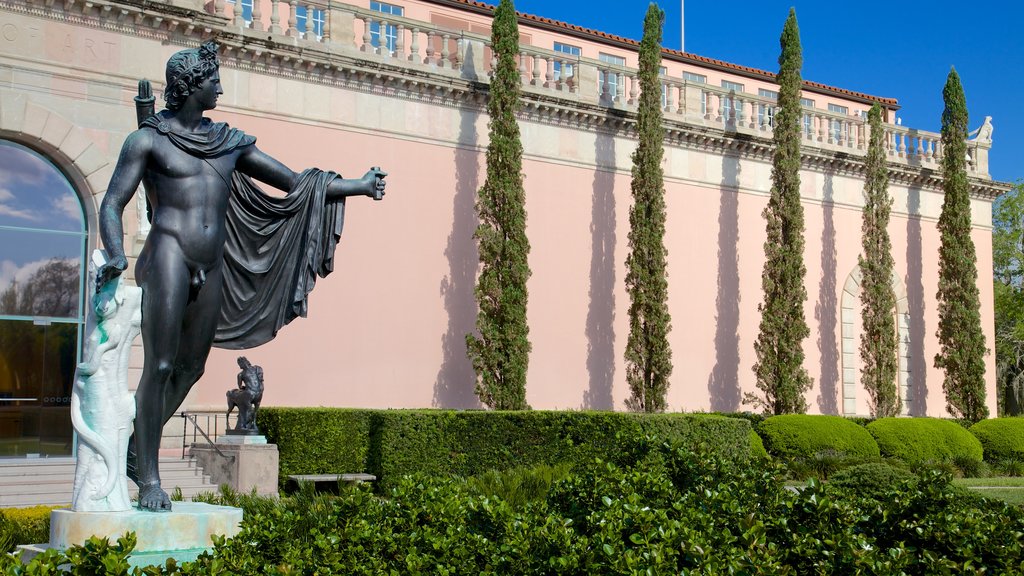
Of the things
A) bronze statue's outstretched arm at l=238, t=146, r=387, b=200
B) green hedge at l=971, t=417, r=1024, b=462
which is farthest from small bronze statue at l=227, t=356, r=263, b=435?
green hedge at l=971, t=417, r=1024, b=462

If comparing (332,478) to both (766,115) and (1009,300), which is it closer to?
(766,115)

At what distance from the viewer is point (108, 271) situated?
5391mm

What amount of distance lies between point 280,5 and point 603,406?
11177mm

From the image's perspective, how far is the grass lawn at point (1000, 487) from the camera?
15.4m

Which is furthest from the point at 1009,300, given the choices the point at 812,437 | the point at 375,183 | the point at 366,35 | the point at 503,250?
the point at 375,183

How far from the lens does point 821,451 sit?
20984 millimetres

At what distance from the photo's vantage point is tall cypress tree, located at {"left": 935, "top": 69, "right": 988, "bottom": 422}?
26.4m

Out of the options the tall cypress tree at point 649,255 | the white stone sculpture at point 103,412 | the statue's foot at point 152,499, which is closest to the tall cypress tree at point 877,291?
the tall cypress tree at point 649,255

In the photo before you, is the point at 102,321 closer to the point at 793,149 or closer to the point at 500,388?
the point at 500,388

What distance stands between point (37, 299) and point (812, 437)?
1517 cm

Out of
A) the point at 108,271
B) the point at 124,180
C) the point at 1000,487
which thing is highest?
the point at 124,180

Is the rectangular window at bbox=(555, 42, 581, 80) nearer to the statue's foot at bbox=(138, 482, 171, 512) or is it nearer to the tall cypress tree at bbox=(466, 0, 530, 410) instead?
the tall cypress tree at bbox=(466, 0, 530, 410)

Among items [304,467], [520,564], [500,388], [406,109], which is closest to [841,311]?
[500,388]

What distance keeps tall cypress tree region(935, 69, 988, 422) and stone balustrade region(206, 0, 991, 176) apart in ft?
4.35
